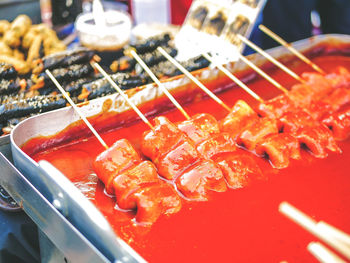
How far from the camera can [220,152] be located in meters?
2.81

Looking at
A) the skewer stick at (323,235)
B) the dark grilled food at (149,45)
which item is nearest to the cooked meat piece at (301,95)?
the dark grilled food at (149,45)

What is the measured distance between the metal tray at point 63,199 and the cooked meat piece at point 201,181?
2.66 feet

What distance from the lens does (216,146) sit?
2.80 m

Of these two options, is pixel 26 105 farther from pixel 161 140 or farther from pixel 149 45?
pixel 149 45

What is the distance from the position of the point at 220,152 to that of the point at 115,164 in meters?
0.87

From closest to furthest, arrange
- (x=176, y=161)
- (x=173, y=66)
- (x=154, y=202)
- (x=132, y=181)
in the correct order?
1. (x=154, y=202)
2. (x=132, y=181)
3. (x=176, y=161)
4. (x=173, y=66)

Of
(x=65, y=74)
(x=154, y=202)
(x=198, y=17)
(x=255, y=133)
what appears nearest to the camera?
(x=154, y=202)

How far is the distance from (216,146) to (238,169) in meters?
0.29

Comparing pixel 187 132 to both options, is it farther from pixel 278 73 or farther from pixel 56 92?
pixel 278 73

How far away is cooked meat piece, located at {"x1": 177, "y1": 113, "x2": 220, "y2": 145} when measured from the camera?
9.30ft

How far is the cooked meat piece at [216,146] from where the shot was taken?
9.09 ft

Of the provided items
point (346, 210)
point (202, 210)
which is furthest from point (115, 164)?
point (346, 210)

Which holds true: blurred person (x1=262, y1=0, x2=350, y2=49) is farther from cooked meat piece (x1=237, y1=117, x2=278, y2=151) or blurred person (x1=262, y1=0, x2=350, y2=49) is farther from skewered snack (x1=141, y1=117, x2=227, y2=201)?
skewered snack (x1=141, y1=117, x2=227, y2=201)

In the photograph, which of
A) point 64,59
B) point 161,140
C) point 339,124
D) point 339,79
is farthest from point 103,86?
point 339,79
